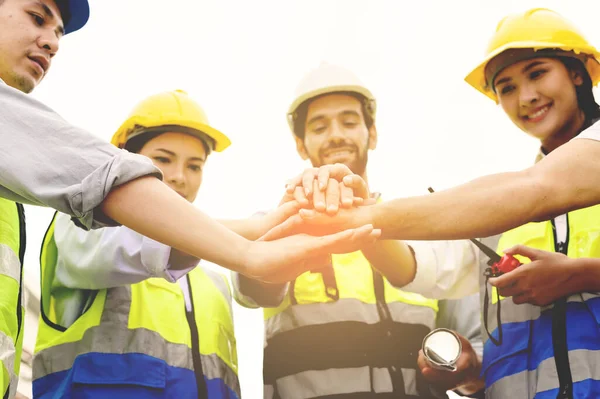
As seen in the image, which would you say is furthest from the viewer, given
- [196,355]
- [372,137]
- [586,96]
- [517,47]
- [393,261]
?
[372,137]

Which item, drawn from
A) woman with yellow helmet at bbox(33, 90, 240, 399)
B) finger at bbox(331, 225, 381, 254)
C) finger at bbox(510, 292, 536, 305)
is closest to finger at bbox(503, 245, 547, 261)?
finger at bbox(510, 292, 536, 305)

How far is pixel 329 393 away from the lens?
13.8 feet

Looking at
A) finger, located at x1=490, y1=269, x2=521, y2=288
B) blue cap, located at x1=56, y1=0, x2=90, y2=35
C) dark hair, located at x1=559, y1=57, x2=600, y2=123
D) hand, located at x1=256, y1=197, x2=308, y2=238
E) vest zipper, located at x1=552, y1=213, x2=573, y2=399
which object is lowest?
vest zipper, located at x1=552, y1=213, x2=573, y2=399

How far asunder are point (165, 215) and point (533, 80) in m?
3.05

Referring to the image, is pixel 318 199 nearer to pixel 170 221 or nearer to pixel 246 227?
pixel 246 227

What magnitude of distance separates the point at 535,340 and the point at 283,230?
5.12 feet

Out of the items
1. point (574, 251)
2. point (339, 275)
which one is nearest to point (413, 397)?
point (339, 275)

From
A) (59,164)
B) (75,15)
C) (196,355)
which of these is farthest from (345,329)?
(75,15)

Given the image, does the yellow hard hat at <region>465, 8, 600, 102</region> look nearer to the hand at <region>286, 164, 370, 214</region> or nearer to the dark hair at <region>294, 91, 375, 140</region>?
the dark hair at <region>294, 91, 375, 140</region>

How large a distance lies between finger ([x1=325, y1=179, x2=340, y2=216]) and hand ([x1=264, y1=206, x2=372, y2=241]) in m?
0.04

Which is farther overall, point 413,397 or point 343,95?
point 343,95

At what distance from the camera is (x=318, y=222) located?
3.57 meters

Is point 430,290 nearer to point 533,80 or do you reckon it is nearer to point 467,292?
point 467,292

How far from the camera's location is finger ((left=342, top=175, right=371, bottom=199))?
380cm
